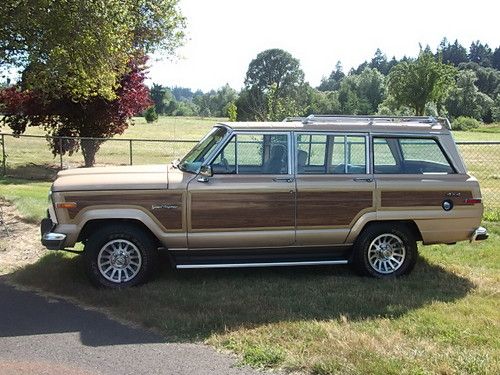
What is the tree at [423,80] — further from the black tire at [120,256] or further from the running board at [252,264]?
the black tire at [120,256]

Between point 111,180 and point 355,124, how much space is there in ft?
9.60

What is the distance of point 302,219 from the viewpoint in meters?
6.28

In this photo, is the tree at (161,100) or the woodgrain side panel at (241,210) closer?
the woodgrain side panel at (241,210)

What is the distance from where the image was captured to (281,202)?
621cm

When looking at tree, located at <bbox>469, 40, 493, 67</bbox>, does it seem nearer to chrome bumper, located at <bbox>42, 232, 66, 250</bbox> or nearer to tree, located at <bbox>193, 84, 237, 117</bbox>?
tree, located at <bbox>193, 84, 237, 117</bbox>

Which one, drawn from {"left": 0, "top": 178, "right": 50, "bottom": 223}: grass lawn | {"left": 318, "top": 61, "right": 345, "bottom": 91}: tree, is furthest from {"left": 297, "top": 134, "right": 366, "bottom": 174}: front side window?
{"left": 318, "top": 61, "right": 345, "bottom": 91}: tree

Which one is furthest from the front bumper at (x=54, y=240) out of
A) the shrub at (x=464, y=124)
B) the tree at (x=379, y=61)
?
the tree at (x=379, y=61)

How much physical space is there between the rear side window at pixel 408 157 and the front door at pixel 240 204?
115 cm

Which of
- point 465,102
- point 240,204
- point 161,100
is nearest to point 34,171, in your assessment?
point 240,204

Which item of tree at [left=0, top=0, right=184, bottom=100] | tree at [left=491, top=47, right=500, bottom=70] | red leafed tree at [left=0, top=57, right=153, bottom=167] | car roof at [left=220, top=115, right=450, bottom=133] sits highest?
tree at [left=491, top=47, right=500, bottom=70]

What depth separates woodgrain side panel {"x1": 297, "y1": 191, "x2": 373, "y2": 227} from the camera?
6.27 metres

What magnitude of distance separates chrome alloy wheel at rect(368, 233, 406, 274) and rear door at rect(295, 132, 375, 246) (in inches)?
16.9

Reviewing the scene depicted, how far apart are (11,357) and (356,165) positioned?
413cm

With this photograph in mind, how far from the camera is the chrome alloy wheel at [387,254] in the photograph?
6.54 m
